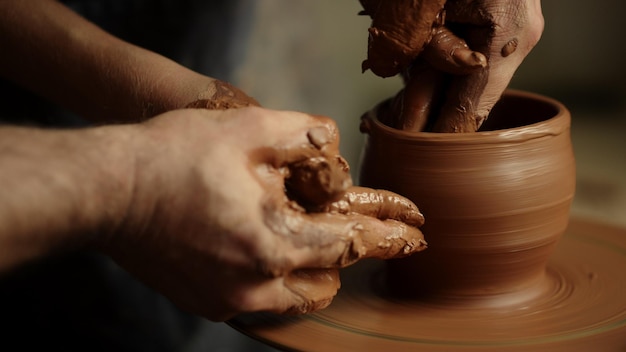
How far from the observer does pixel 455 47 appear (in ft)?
4.45

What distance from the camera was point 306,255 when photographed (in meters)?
1.05

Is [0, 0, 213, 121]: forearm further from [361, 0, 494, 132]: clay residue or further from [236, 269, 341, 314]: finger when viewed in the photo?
[236, 269, 341, 314]: finger

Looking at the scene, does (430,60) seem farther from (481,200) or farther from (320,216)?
(320,216)

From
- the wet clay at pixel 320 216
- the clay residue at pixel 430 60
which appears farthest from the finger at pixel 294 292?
the clay residue at pixel 430 60

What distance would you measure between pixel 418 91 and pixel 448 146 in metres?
0.19

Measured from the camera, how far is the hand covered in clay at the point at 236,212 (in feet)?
3.22

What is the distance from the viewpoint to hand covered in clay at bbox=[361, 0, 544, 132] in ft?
4.40

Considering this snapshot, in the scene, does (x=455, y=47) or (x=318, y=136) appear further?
(x=455, y=47)

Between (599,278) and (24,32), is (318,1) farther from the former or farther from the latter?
(599,278)

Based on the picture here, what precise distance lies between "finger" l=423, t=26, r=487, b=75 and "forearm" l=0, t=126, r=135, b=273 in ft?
2.12

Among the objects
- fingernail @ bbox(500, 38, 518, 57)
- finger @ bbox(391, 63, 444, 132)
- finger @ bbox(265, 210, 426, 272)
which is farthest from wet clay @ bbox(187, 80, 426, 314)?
fingernail @ bbox(500, 38, 518, 57)

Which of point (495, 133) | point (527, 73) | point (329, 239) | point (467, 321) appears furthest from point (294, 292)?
point (527, 73)

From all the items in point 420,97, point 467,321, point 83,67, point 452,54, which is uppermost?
point 452,54

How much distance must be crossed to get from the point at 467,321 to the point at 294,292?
1.20ft
